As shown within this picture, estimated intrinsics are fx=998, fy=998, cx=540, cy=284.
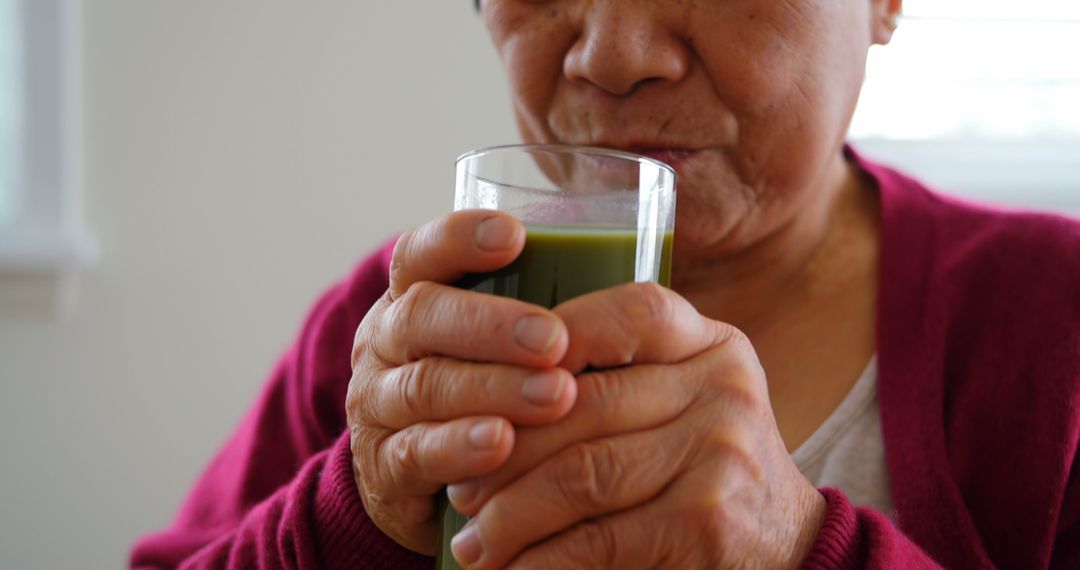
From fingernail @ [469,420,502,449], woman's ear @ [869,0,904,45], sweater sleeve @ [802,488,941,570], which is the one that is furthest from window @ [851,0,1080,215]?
fingernail @ [469,420,502,449]

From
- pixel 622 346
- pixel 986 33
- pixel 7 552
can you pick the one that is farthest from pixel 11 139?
pixel 986 33

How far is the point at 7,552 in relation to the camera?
6.52 feet

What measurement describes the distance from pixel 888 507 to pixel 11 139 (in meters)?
1.75

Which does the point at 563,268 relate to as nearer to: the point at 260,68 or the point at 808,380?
the point at 808,380

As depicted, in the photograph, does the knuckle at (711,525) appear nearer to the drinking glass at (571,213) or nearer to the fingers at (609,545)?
the fingers at (609,545)

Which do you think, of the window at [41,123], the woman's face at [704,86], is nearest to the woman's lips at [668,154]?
the woman's face at [704,86]

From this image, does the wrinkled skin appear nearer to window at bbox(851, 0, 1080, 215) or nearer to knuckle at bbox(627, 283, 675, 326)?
knuckle at bbox(627, 283, 675, 326)

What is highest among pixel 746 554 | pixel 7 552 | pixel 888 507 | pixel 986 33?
pixel 986 33

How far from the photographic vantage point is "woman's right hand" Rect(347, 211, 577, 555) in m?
0.59

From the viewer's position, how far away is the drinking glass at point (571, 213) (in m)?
0.62

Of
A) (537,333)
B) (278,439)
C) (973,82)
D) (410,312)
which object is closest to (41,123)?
(278,439)

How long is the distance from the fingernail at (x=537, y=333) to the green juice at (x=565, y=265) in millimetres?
40

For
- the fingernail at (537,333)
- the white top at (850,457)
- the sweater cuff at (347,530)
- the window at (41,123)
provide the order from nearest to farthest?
1. the fingernail at (537,333)
2. the sweater cuff at (347,530)
3. the white top at (850,457)
4. the window at (41,123)

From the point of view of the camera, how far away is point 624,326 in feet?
2.00
